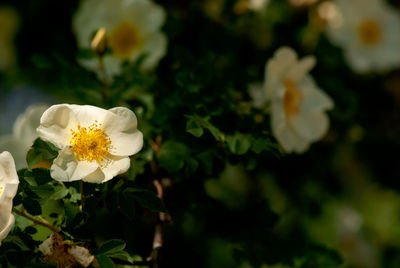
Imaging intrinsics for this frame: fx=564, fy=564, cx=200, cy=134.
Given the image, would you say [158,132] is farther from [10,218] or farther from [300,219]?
[300,219]

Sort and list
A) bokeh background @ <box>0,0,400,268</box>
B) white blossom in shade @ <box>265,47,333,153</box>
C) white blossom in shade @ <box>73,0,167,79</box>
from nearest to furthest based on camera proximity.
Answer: bokeh background @ <box>0,0,400,268</box> < white blossom in shade @ <box>265,47,333,153</box> < white blossom in shade @ <box>73,0,167,79</box>

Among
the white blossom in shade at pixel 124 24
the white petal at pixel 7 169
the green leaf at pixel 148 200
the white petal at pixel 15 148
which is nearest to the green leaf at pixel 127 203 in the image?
the green leaf at pixel 148 200

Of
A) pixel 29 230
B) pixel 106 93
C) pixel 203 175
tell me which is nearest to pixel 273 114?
pixel 203 175

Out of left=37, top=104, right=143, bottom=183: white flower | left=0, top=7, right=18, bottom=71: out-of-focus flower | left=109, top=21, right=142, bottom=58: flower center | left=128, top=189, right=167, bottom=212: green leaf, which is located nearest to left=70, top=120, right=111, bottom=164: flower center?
left=37, top=104, right=143, bottom=183: white flower

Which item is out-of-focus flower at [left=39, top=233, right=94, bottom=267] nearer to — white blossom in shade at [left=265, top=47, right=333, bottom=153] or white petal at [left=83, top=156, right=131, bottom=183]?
white petal at [left=83, top=156, right=131, bottom=183]

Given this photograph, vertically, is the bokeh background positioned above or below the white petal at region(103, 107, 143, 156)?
below

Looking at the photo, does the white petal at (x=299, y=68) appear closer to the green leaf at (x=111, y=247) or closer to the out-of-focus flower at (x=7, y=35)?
the green leaf at (x=111, y=247)
